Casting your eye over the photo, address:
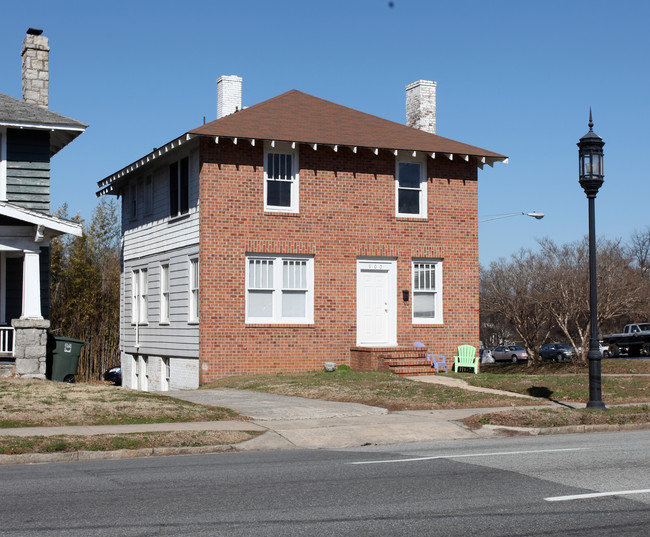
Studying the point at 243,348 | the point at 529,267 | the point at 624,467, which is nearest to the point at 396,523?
the point at 624,467

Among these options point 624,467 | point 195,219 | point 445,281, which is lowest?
point 624,467

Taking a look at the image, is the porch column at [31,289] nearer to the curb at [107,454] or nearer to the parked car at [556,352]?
the curb at [107,454]

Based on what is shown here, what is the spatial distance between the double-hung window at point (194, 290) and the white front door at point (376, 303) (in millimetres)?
4603

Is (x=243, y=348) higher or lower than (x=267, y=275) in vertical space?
lower

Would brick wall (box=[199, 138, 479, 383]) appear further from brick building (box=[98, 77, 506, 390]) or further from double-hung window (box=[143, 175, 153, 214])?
double-hung window (box=[143, 175, 153, 214])

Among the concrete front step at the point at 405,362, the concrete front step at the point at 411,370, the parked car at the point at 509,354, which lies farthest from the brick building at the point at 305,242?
the parked car at the point at 509,354

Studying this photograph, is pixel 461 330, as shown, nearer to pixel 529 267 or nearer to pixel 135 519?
pixel 529 267

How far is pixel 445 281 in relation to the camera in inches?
1021

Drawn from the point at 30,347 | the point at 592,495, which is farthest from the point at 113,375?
the point at 592,495

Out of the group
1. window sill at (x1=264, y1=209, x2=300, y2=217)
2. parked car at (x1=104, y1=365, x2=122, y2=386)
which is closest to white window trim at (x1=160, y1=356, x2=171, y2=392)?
window sill at (x1=264, y1=209, x2=300, y2=217)

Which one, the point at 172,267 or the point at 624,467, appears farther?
the point at 172,267

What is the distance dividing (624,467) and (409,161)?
16654 mm

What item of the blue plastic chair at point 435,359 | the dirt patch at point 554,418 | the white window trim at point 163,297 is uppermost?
the white window trim at point 163,297

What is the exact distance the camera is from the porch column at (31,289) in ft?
65.3
